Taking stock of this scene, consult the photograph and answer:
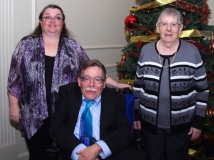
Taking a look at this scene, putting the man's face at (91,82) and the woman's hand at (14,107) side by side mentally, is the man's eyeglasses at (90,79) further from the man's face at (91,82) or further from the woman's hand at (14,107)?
the woman's hand at (14,107)

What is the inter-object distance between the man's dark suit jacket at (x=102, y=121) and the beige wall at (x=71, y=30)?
0.99m

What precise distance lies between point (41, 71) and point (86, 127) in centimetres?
57

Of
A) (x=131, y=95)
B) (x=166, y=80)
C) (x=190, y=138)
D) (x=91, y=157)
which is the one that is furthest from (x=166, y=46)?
(x=91, y=157)

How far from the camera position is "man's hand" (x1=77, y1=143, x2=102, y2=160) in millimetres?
1724

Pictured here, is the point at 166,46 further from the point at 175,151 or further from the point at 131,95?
the point at 175,151

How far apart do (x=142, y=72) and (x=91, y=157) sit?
74cm

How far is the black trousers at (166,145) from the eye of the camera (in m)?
2.01

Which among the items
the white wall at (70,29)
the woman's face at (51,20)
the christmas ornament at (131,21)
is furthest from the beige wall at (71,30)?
the christmas ornament at (131,21)

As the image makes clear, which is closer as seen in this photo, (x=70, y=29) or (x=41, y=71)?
(x=41, y=71)

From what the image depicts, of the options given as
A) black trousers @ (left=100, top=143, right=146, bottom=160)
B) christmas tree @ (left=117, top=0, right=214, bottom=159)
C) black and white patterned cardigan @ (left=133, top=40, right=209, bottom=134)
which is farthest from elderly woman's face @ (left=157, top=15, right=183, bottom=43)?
black trousers @ (left=100, top=143, right=146, bottom=160)

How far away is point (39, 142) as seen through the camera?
88.1 inches

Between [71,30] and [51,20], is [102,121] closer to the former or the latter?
[51,20]

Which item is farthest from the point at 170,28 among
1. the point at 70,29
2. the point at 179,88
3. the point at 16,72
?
the point at 70,29

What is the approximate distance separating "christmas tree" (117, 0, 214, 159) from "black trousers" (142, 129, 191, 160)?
724 mm
